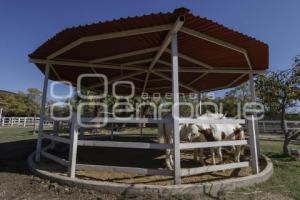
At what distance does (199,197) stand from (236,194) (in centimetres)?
69

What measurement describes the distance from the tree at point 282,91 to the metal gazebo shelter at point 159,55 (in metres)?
0.93

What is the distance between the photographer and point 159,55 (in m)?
7.27

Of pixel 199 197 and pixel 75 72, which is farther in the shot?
pixel 75 72

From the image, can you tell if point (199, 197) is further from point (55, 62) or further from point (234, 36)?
point (55, 62)

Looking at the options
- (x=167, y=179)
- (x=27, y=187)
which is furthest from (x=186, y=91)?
(x=27, y=187)

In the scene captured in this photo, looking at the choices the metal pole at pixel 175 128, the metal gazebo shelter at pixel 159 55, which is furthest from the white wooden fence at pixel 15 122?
the metal pole at pixel 175 128

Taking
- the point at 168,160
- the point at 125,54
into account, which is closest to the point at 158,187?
the point at 168,160

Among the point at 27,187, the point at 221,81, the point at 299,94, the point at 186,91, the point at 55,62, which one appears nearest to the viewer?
the point at 27,187

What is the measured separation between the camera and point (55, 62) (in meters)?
7.29

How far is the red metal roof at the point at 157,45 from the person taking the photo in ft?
15.8

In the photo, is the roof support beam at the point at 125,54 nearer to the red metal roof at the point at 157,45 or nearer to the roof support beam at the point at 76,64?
the red metal roof at the point at 157,45

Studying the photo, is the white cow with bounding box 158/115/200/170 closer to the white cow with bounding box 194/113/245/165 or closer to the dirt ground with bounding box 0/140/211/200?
the white cow with bounding box 194/113/245/165

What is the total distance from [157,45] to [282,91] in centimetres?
554

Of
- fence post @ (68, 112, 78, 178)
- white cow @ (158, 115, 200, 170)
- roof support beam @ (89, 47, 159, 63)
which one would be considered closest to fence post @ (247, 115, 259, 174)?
white cow @ (158, 115, 200, 170)
